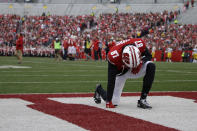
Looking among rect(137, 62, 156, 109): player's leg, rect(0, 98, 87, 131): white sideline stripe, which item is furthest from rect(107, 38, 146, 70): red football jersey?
rect(0, 98, 87, 131): white sideline stripe

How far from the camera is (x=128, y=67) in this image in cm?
703

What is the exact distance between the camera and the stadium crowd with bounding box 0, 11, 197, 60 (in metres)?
37.2

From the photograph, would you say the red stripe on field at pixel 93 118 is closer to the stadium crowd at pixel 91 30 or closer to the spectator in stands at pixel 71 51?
the spectator in stands at pixel 71 51

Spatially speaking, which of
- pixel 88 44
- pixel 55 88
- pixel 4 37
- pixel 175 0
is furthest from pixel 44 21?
pixel 55 88

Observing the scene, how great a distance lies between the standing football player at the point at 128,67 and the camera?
6676mm

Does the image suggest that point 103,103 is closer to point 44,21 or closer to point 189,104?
point 189,104

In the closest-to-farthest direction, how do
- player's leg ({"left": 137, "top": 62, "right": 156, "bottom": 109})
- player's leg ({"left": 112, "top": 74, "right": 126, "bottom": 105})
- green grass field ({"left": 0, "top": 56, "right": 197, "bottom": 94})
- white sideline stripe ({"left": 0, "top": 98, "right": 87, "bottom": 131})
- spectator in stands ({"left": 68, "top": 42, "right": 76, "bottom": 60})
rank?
white sideline stripe ({"left": 0, "top": 98, "right": 87, "bottom": 131}) → player's leg ({"left": 137, "top": 62, "right": 156, "bottom": 109}) → player's leg ({"left": 112, "top": 74, "right": 126, "bottom": 105}) → green grass field ({"left": 0, "top": 56, "right": 197, "bottom": 94}) → spectator in stands ({"left": 68, "top": 42, "right": 76, "bottom": 60})

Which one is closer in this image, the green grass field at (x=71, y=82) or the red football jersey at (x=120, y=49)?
the red football jersey at (x=120, y=49)

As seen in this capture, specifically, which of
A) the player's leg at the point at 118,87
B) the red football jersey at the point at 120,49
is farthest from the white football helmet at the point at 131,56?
the player's leg at the point at 118,87

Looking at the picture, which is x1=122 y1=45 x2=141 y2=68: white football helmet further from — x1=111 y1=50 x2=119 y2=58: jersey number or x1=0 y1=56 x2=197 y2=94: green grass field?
x1=0 y1=56 x2=197 y2=94: green grass field

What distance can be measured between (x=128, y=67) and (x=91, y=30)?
4409 centimetres

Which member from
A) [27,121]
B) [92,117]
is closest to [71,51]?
[92,117]

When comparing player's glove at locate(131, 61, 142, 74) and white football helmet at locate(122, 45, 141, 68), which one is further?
player's glove at locate(131, 61, 142, 74)

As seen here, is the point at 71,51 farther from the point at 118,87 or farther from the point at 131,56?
the point at 131,56
